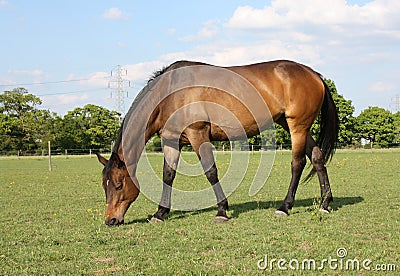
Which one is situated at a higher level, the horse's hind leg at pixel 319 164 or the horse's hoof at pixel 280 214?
the horse's hind leg at pixel 319 164

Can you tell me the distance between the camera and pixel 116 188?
7.39 meters

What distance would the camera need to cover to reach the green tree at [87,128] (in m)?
68.1

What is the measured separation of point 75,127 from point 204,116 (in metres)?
65.5

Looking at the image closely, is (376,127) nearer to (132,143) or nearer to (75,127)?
(75,127)

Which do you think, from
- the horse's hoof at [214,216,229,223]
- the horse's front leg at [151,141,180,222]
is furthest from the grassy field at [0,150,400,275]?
the horse's front leg at [151,141,180,222]

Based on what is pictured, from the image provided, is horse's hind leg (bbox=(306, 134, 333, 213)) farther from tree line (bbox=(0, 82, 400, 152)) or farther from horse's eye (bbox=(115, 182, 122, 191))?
tree line (bbox=(0, 82, 400, 152))

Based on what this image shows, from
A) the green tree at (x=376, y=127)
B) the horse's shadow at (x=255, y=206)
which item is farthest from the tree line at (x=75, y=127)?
the horse's shadow at (x=255, y=206)

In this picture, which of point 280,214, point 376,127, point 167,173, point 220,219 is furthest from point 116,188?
point 376,127

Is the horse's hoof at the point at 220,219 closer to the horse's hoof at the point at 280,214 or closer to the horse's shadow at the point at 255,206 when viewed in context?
the horse's shadow at the point at 255,206

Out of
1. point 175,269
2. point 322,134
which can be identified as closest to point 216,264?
point 175,269

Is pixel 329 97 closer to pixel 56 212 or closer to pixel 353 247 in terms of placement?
pixel 353 247

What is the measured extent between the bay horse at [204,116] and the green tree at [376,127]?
2939 inches

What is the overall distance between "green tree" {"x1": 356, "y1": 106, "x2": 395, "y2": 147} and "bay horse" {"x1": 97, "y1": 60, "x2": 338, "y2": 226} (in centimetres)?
7464

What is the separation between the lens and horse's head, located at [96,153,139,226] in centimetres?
734
